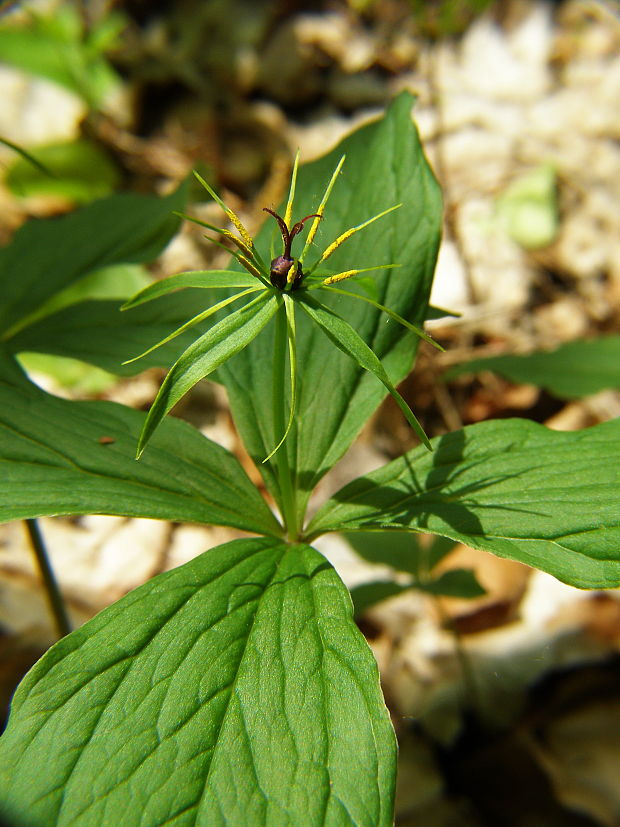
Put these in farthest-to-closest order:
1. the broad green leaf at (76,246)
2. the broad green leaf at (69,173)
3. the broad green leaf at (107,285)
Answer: the broad green leaf at (69,173) < the broad green leaf at (107,285) < the broad green leaf at (76,246)

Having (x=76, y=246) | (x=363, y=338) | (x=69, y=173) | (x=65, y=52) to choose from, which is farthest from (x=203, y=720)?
(x=65, y=52)

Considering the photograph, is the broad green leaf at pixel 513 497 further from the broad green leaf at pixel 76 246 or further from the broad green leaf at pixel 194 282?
the broad green leaf at pixel 76 246

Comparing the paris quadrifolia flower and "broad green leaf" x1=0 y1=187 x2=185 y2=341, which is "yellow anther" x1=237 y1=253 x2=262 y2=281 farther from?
"broad green leaf" x1=0 y1=187 x2=185 y2=341

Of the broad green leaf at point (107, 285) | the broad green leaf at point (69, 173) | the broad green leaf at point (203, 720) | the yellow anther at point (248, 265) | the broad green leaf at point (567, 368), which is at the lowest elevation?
the broad green leaf at point (203, 720)

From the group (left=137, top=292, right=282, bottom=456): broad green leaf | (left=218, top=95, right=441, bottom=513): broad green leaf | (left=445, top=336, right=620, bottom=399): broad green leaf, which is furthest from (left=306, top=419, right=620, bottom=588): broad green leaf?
(left=445, top=336, right=620, bottom=399): broad green leaf

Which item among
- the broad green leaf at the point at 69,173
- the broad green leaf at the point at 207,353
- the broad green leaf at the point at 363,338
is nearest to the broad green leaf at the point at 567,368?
the broad green leaf at the point at 363,338

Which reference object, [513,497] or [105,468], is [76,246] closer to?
[105,468]
